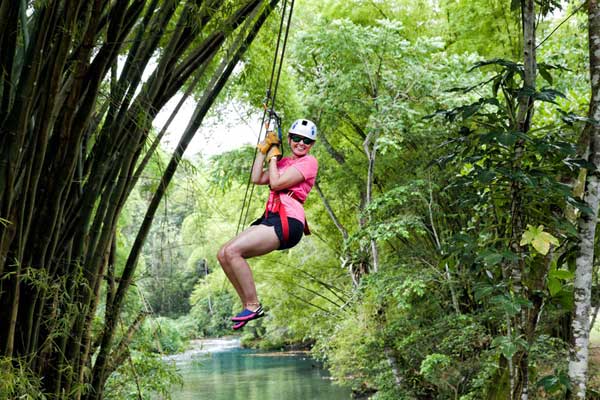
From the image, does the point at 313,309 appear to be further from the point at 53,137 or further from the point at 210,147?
the point at 53,137

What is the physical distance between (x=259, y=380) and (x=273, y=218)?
34.8 ft

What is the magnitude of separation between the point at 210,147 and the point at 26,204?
6.65 metres

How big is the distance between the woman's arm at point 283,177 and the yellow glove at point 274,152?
4 centimetres

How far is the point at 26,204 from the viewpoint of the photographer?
1578 millimetres

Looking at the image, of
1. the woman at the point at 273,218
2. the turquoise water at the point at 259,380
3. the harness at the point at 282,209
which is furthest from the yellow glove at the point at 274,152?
the turquoise water at the point at 259,380

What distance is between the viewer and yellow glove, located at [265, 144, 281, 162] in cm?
210

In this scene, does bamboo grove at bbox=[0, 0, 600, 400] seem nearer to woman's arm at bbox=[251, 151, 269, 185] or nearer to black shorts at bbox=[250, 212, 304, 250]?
woman's arm at bbox=[251, 151, 269, 185]

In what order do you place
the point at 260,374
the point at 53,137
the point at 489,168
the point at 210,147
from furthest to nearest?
the point at 260,374 → the point at 210,147 → the point at 489,168 → the point at 53,137

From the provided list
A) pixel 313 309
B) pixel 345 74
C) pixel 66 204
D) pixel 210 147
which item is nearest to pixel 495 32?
pixel 345 74

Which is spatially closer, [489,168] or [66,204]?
[66,204]

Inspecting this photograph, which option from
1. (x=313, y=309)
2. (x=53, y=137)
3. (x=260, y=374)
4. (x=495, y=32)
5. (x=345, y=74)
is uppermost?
(x=495, y=32)

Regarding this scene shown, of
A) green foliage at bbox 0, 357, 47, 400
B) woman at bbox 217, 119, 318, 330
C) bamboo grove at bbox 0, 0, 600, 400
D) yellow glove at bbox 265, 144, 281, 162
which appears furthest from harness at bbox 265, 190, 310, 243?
green foliage at bbox 0, 357, 47, 400

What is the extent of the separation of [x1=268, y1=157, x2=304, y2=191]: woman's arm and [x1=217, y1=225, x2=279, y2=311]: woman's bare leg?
0.14m

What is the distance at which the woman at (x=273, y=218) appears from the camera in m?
1.97
